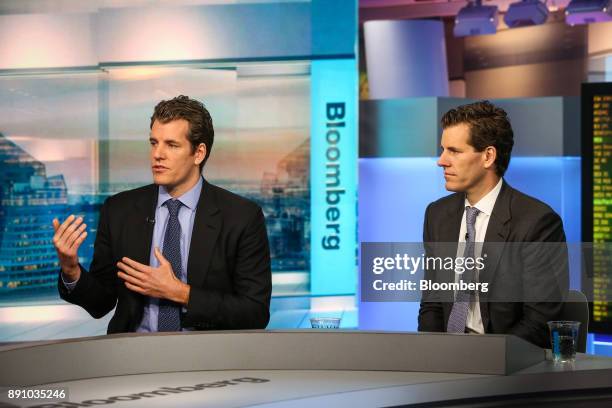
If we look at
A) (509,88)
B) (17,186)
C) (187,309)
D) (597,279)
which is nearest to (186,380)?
(187,309)

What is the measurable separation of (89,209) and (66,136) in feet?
1.50

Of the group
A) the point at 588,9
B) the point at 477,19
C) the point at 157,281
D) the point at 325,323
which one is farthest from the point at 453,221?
the point at 477,19

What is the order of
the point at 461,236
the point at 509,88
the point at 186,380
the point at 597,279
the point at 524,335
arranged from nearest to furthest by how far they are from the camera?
the point at 186,380
the point at 524,335
the point at 461,236
the point at 597,279
the point at 509,88

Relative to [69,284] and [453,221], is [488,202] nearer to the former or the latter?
[453,221]

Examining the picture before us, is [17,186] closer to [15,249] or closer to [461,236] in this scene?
[15,249]

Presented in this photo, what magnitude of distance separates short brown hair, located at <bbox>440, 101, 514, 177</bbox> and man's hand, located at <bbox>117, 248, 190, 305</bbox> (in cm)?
97

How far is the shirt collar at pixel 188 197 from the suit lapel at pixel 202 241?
0.02 metres

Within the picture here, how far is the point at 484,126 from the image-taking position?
111 inches

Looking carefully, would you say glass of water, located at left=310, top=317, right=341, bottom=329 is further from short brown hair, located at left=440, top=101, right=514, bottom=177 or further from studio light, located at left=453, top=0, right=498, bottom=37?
studio light, located at left=453, top=0, right=498, bottom=37

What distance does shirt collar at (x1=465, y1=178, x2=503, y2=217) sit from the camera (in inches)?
109

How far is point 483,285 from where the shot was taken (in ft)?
8.50

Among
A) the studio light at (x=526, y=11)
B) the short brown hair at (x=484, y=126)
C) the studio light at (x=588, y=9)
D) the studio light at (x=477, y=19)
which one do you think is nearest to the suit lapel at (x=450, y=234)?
the short brown hair at (x=484, y=126)

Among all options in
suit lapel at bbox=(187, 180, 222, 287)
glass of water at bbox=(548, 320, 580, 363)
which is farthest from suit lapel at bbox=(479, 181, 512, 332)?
suit lapel at bbox=(187, 180, 222, 287)

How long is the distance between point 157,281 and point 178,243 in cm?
27
